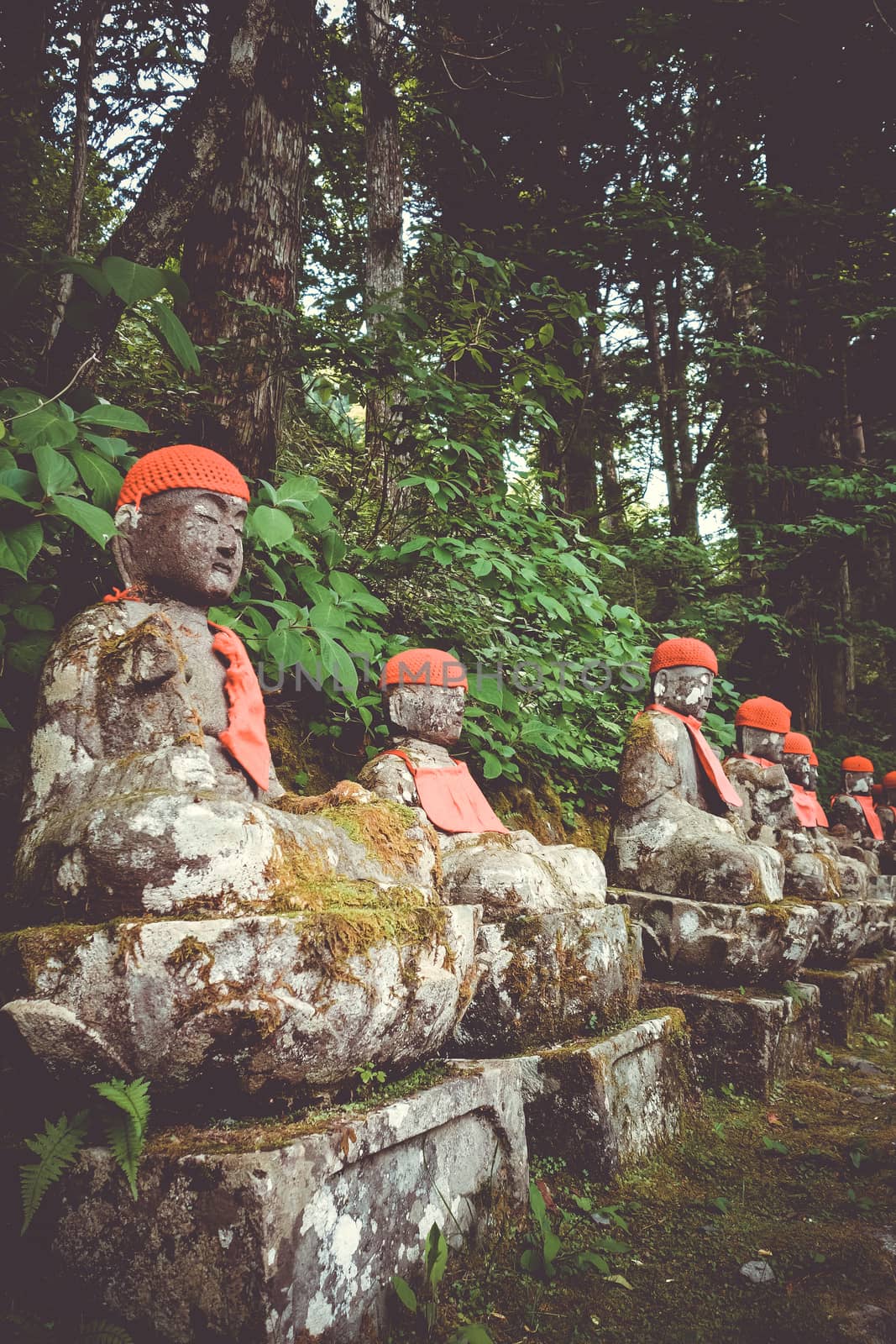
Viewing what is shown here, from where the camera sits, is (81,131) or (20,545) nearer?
(20,545)

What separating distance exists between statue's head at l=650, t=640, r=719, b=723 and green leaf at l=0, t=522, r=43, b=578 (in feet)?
10.8

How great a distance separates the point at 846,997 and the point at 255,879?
4.38 metres

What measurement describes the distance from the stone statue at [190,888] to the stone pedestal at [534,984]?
55 centimetres

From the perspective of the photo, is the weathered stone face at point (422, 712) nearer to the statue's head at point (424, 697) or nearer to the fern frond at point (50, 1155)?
the statue's head at point (424, 697)

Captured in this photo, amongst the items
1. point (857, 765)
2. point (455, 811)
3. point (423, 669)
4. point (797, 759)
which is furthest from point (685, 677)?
point (857, 765)

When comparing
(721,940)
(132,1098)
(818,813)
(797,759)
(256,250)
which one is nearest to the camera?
(132,1098)

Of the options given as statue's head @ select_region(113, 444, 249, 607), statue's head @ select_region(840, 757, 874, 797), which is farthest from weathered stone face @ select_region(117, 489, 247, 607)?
statue's head @ select_region(840, 757, 874, 797)

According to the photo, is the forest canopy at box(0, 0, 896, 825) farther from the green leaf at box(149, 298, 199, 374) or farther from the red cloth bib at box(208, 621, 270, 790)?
the red cloth bib at box(208, 621, 270, 790)

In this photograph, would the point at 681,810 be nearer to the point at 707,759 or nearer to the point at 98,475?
the point at 707,759

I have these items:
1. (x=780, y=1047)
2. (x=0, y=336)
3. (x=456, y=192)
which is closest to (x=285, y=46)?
(x=0, y=336)

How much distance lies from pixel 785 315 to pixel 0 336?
8742 mm

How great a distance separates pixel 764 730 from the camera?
5633 millimetres

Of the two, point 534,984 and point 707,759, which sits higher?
point 707,759

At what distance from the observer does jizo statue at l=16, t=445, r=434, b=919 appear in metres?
1.68
